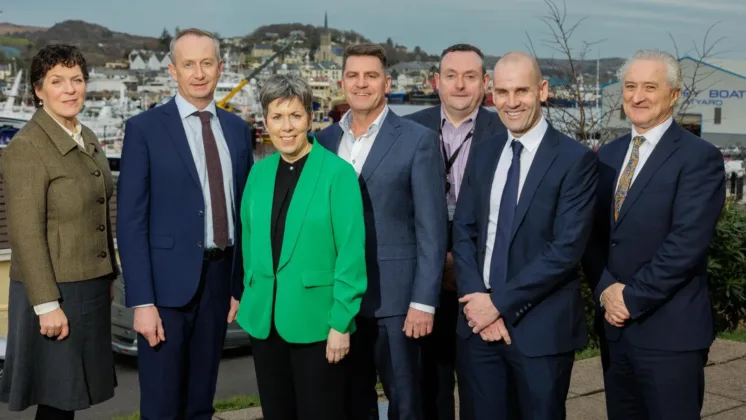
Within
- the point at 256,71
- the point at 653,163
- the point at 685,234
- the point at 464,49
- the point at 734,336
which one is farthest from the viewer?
the point at 256,71

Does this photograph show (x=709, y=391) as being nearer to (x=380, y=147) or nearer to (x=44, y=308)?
(x=380, y=147)

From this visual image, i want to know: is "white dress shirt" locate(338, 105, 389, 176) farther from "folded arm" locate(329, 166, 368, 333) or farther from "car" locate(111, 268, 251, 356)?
"car" locate(111, 268, 251, 356)

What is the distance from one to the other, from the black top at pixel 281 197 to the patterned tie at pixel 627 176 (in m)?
1.15

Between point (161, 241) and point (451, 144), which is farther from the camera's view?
point (451, 144)

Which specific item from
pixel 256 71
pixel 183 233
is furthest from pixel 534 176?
pixel 256 71

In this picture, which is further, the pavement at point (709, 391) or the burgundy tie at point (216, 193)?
the pavement at point (709, 391)

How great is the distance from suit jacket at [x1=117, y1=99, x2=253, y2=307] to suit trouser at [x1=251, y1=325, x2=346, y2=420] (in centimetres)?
48

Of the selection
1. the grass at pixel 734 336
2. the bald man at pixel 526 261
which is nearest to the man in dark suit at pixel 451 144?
the bald man at pixel 526 261

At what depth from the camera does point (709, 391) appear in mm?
5090

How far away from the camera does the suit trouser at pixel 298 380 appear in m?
3.04

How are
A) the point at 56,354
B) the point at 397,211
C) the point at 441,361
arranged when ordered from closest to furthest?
the point at 56,354 < the point at 397,211 < the point at 441,361

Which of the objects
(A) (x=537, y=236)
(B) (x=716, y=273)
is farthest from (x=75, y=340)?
(B) (x=716, y=273)

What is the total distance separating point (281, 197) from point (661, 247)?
4.39ft

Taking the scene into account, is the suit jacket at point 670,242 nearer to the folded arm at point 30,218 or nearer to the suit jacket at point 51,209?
the suit jacket at point 51,209
